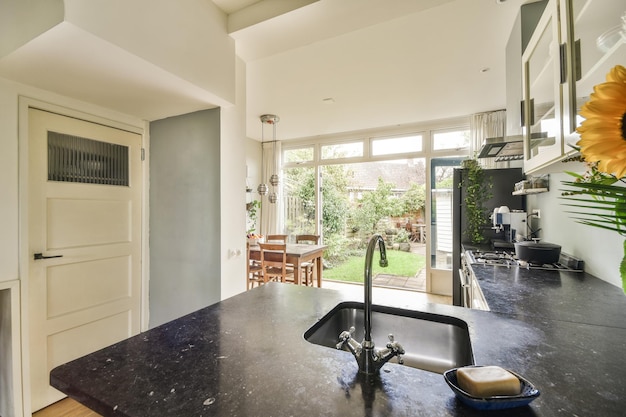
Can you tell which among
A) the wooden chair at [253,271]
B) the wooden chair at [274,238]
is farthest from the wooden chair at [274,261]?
the wooden chair at [274,238]

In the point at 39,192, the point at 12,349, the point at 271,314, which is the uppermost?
the point at 39,192

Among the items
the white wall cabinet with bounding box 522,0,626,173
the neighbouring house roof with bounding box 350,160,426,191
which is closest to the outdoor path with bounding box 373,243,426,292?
the neighbouring house roof with bounding box 350,160,426,191

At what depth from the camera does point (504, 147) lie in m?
2.14

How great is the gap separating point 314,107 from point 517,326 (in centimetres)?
347

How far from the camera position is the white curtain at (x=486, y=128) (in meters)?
3.98

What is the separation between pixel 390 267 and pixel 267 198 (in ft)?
9.11

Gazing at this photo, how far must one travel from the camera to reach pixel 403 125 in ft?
15.5

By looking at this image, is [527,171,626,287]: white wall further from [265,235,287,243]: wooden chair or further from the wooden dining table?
[265,235,287,243]: wooden chair

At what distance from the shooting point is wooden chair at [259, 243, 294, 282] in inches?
141

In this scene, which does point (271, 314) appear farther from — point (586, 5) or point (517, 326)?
point (586, 5)

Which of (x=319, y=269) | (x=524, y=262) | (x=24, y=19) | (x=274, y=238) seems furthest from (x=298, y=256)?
(x=24, y=19)

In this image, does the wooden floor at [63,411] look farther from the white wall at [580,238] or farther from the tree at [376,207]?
the tree at [376,207]

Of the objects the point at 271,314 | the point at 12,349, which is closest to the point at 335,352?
the point at 271,314

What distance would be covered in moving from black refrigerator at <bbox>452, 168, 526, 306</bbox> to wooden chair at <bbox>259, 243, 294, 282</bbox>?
2059mm
